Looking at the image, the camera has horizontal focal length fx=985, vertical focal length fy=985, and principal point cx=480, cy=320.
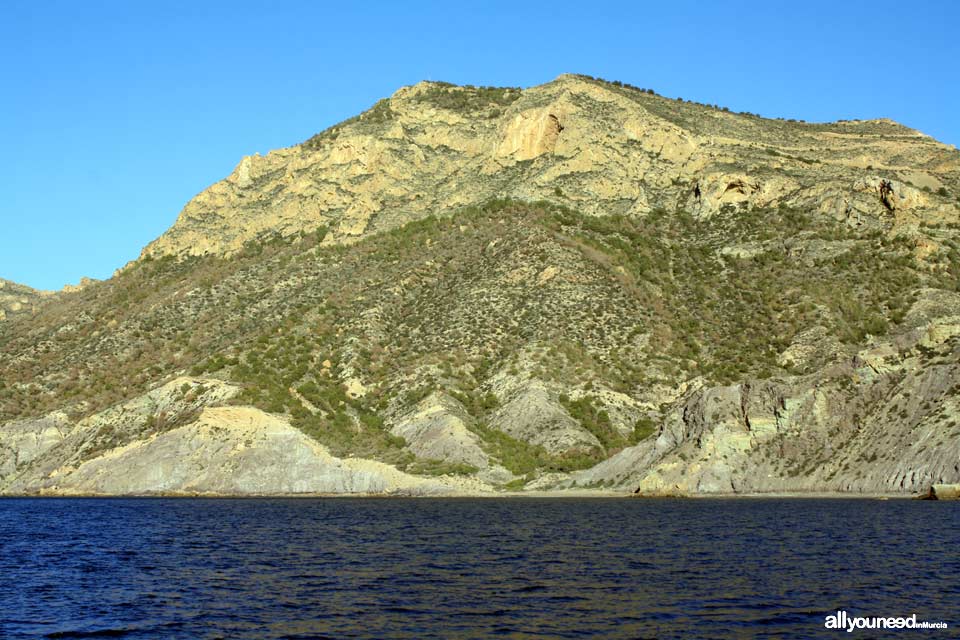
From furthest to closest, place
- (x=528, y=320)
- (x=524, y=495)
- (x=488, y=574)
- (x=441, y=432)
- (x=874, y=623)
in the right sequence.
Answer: (x=528, y=320) < (x=441, y=432) < (x=524, y=495) < (x=488, y=574) < (x=874, y=623)

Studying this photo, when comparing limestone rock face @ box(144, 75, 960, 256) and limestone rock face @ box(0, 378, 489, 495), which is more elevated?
limestone rock face @ box(144, 75, 960, 256)

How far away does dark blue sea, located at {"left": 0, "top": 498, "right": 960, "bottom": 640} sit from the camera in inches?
1176

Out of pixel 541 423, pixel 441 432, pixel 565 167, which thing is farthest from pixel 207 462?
pixel 565 167

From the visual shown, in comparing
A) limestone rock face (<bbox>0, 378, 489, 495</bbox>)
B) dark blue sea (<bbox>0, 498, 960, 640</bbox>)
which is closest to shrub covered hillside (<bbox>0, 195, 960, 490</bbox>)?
limestone rock face (<bbox>0, 378, 489, 495</bbox>)

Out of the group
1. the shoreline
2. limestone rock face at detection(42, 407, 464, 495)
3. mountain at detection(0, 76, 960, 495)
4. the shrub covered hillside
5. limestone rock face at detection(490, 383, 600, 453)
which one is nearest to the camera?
the shoreline

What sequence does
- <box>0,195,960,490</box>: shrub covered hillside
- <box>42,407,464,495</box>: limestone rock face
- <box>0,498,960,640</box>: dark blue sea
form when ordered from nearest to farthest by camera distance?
1. <box>0,498,960,640</box>: dark blue sea
2. <box>0,195,960,490</box>: shrub covered hillside
3. <box>42,407,464,495</box>: limestone rock face

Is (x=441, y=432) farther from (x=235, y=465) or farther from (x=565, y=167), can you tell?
(x=565, y=167)

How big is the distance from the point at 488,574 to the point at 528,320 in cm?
7988

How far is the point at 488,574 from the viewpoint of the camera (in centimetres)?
3991

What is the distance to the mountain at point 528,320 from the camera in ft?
295

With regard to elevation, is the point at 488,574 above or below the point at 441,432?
below

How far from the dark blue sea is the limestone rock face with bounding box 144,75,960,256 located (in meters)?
81.4

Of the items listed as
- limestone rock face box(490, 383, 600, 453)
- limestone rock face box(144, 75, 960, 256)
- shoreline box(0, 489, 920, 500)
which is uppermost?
limestone rock face box(144, 75, 960, 256)

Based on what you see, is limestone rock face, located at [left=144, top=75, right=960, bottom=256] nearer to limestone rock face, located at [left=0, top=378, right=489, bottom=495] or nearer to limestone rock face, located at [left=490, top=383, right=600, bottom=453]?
limestone rock face, located at [left=490, top=383, right=600, bottom=453]
